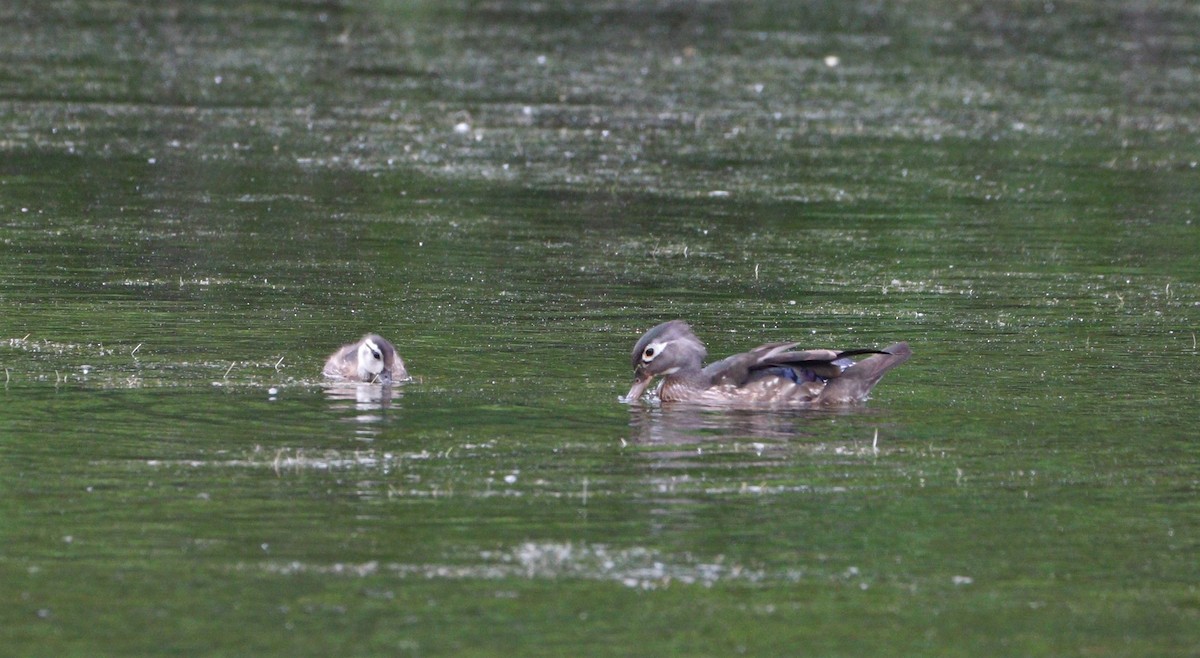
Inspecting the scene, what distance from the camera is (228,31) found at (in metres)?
33.2

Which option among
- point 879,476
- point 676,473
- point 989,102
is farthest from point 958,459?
point 989,102

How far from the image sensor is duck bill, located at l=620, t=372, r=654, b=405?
11.9m

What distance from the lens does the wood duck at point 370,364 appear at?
1202 cm

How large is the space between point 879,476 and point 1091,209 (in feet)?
36.0

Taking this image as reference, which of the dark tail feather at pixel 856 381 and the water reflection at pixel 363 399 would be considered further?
the dark tail feather at pixel 856 381

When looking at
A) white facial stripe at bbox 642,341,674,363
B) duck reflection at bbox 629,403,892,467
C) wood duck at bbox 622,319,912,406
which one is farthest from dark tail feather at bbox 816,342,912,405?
white facial stripe at bbox 642,341,674,363

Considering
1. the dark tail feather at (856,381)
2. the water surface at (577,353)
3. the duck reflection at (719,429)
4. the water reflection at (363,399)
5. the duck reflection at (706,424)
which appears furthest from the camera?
the dark tail feather at (856,381)

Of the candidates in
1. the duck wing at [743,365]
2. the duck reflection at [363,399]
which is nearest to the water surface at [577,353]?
the duck reflection at [363,399]

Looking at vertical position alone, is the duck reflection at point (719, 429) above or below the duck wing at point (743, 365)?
below

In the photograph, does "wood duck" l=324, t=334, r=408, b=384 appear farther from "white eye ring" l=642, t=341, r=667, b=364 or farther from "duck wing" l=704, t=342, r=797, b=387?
"duck wing" l=704, t=342, r=797, b=387

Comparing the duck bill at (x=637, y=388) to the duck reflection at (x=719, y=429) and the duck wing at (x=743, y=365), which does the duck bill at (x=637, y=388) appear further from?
the duck wing at (x=743, y=365)

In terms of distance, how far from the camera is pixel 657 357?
1204cm

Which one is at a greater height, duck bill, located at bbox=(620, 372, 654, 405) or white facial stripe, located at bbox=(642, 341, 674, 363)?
white facial stripe, located at bbox=(642, 341, 674, 363)

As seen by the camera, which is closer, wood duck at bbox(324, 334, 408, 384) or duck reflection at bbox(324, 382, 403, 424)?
duck reflection at bbox(324, 382, 403, 424)
